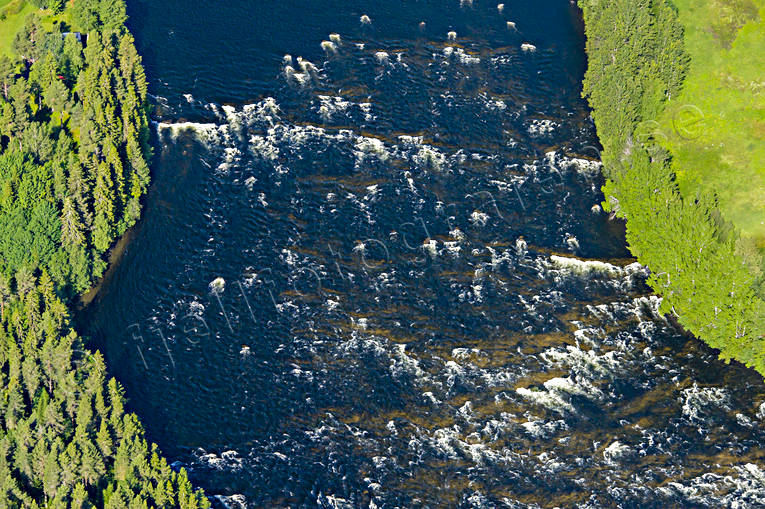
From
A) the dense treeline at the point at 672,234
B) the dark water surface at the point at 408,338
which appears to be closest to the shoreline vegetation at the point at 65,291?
the dark water surface at the point at 408,338

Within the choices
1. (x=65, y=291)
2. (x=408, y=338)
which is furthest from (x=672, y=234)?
(x=65, y=291)

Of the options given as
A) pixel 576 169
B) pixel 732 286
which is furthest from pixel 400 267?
pixel 732 286

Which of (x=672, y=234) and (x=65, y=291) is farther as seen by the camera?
(x=672, y=234)

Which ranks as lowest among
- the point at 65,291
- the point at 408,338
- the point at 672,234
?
the point at 408,338

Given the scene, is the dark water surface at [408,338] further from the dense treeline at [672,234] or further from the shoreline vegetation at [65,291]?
the shoreline vegetation at [65,291]

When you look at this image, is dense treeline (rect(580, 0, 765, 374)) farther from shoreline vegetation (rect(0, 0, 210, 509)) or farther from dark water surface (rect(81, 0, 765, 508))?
shoreline vegetation (rect(0, 0, 210, 509))

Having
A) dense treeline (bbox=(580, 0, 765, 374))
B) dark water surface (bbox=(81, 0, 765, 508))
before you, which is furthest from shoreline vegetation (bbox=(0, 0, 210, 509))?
dense treeline (bbox=(580, 0, 765, 374))

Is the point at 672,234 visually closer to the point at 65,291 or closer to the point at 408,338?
the point at 408,338
